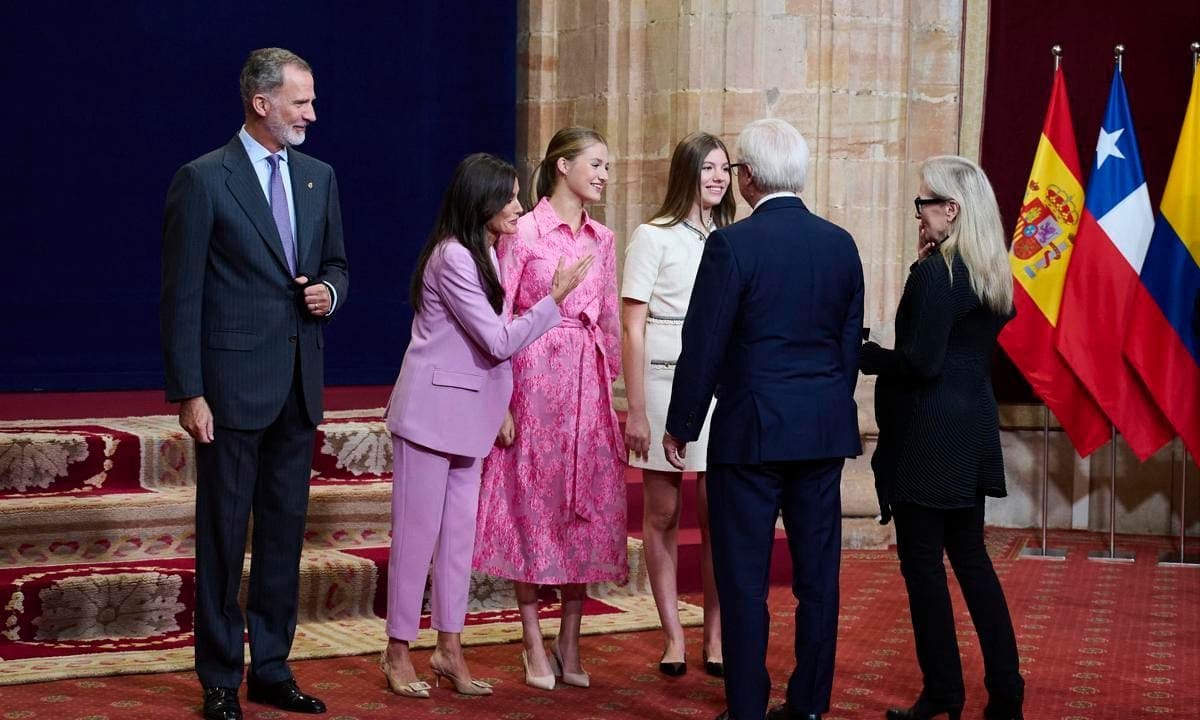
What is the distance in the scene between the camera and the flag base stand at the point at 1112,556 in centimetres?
734

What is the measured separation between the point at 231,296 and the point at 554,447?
107cm

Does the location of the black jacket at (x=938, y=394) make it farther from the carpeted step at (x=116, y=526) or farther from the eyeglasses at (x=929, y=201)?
the carpeted step at (x=116, y=526)

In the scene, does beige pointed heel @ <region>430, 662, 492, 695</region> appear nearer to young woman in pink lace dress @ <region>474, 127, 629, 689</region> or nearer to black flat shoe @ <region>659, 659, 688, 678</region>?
young woman in pink lace dress @ <region>474, 127, 629, 689</region>

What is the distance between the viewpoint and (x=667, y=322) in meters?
4.92

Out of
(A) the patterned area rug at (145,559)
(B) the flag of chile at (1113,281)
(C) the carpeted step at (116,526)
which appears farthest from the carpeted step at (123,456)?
(B) the flag of chile at (1113,281)

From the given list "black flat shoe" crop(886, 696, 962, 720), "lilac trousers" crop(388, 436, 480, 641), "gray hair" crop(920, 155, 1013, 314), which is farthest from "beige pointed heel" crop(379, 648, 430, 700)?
"gray hair" crop(920, 155, 1013, 314)

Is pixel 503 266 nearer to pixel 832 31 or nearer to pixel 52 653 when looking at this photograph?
pixel 52 653

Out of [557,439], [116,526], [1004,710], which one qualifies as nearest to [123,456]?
[116,526]

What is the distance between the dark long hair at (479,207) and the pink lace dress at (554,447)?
208 millimetres

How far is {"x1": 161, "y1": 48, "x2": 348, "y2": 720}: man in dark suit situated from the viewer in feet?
13.5

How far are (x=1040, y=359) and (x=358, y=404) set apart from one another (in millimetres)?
3042

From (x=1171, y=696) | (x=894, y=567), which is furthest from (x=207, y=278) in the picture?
(x=894, y=567)

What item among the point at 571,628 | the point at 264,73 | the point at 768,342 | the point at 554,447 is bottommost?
the point at 571,628

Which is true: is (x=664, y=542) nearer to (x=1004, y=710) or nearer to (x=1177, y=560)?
(x=1004, y=710)
